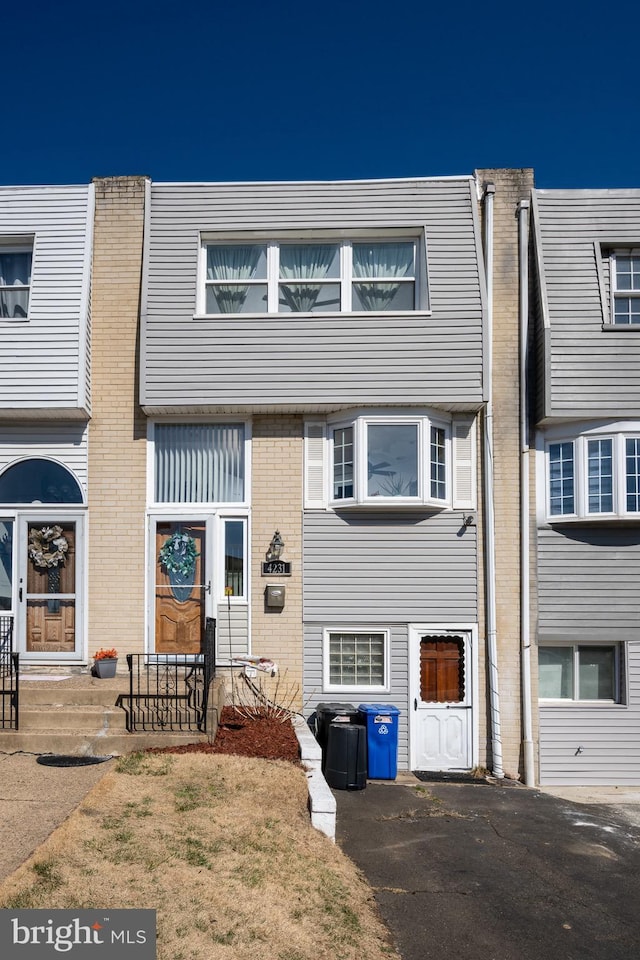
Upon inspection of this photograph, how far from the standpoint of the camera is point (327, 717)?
36.1 ft

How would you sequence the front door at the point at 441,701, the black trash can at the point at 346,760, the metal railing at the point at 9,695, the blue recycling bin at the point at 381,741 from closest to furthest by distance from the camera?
the metal railing at the point at 9,695 → the black trash can at the point at 346,760 → the blue recycling bin at the point at 381,741 → the front door at the point at 441,701

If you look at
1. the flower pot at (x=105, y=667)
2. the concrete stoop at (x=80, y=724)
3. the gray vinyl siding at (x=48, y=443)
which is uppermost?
the gray vinyl siding at (x=48, y=443)

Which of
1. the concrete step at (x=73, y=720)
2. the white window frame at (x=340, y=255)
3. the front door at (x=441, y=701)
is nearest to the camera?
the concrete step at (x=73, y=720)

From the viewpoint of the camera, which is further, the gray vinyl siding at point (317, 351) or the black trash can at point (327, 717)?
the gray vinyl siding at point (317, 351)

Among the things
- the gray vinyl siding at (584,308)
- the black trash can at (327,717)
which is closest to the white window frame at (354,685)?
the black trash can at (327,717)

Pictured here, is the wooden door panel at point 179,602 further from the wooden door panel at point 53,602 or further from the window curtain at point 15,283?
the window curtain at point 15,283

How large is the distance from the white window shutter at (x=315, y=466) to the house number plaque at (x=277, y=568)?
93 cm

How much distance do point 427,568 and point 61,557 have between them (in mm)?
5619

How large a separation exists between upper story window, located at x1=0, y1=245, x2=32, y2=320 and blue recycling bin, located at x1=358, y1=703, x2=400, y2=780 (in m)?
8.08

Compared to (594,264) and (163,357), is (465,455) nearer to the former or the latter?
(594,264)

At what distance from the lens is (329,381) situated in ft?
38.8

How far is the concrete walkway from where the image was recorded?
600cm

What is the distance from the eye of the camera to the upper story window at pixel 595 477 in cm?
1153

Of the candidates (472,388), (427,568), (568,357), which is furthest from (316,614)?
(568,357)
